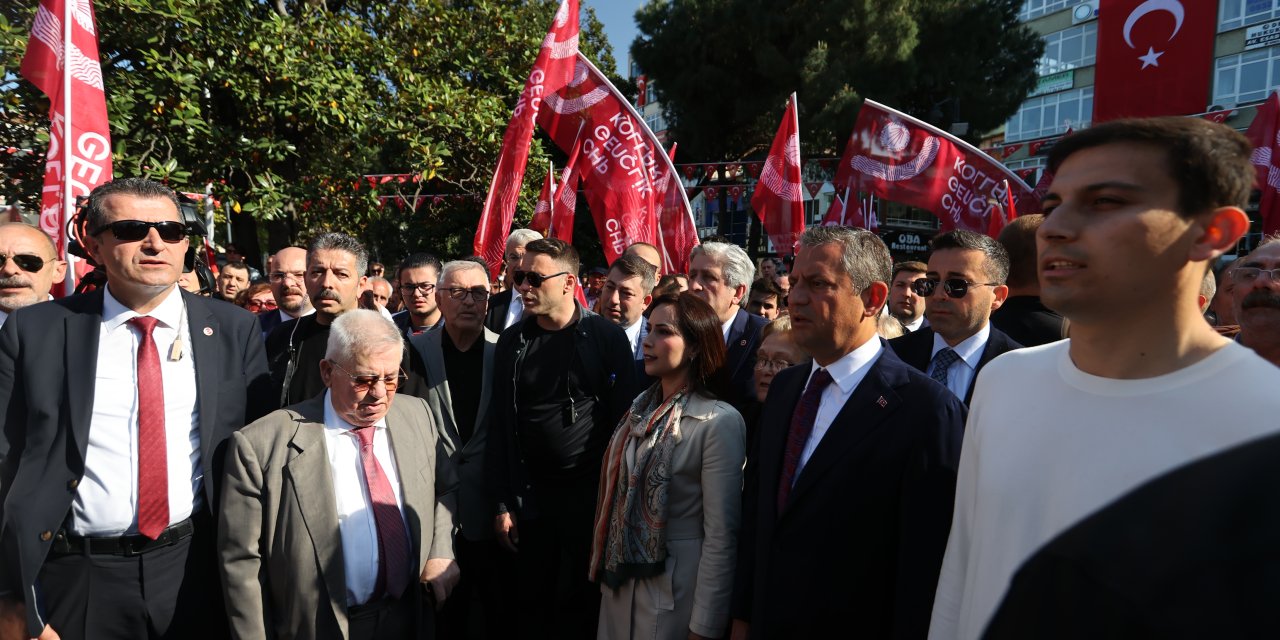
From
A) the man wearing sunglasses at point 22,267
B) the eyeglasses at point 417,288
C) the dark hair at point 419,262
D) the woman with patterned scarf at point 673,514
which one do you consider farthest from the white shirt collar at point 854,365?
the man wearing sunglasses at point 22,267

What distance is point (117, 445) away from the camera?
2639 mm

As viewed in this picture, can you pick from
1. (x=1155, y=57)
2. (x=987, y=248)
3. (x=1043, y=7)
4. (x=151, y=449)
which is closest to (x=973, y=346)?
(x=987, y=248)

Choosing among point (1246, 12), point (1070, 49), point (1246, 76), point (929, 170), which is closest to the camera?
point (929, 170)

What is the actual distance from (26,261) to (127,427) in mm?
1488

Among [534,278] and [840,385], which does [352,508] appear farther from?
[840,385]

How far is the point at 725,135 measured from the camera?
768 inches

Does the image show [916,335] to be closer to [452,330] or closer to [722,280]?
[722,280]

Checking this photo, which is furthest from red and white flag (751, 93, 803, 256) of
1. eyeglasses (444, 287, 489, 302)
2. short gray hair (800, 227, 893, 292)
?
short gray hair (800, 227, 893, 292)

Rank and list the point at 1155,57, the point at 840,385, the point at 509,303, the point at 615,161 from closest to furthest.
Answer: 1. the point at 840,385
2. the point at 509,303
3. the point at 615,161
4. the point at 1155,57

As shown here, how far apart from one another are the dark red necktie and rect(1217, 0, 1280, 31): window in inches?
1453

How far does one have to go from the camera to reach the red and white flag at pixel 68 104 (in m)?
4.37

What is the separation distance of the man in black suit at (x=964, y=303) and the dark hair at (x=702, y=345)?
0.90 m

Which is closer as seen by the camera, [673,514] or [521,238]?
[673,514]

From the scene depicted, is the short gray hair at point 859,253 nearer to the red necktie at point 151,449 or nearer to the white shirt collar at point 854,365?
the white shirt collar at point 854,365
